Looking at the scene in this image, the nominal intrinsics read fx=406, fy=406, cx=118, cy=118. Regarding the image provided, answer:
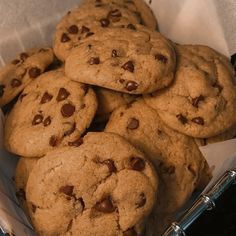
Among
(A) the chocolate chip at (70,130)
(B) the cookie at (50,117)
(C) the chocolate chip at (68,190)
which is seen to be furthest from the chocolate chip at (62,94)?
(C) the chocolate chip at (68,190)

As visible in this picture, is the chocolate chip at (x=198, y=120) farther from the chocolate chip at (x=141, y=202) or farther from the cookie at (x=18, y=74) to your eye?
the cookie at (x=18, y=74)

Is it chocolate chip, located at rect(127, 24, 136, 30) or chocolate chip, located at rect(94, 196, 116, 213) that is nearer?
chocolate chip, located at rect(94, 196, 116, 213)

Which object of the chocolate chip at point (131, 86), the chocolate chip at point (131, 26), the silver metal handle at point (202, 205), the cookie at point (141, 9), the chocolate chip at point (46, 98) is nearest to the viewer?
the silver metal handle at point (202, 205)

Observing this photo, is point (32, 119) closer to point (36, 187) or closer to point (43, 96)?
point (43, 96)

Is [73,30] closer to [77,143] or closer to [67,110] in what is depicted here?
[67,110]

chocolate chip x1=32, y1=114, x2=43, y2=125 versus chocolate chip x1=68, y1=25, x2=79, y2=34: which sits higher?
chocolate chip x1=68, y1=25, x2=79, y2=34

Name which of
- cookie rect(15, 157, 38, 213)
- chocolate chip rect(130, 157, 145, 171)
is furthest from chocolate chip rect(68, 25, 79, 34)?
chocolate chip rect(130, 157, 145, 171)

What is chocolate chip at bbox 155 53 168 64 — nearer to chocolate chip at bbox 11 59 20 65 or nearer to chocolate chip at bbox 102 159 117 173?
chocolate chip at bbox 102 159 117 173

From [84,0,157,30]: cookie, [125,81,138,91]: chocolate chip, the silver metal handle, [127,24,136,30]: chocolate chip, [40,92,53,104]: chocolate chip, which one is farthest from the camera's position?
[84,0,157,30]: cookie
